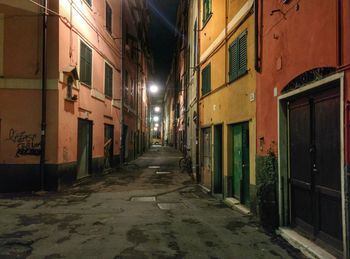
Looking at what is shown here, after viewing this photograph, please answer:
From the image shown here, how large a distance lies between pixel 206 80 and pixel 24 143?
22.4ft

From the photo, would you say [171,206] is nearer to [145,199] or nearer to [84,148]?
[145,199]

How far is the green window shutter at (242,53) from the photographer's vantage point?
9770mm

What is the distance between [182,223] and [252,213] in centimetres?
175

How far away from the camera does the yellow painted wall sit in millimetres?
9164

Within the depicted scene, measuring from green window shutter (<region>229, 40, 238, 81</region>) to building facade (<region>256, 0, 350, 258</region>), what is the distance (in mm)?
1909

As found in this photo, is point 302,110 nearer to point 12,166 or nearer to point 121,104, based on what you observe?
point 12,166

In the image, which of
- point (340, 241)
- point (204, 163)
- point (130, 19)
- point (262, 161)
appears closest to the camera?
point (340, 241)

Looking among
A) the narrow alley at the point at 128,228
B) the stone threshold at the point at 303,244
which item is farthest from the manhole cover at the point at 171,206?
the stone threshold at the point at 303,244

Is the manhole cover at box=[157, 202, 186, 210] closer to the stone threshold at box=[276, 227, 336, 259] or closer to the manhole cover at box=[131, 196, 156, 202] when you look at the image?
the manhole cover at box=[131, 196, 156, 202]

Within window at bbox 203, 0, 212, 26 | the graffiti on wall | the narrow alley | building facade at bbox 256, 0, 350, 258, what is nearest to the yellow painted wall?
window at bbox 203, 0, 212, 26

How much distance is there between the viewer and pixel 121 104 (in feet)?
77.8

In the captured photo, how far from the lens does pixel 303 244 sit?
6.19 metres

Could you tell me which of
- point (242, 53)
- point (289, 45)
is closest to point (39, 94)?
point (242, 53)

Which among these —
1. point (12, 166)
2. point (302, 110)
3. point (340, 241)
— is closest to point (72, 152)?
point (12, 166)
